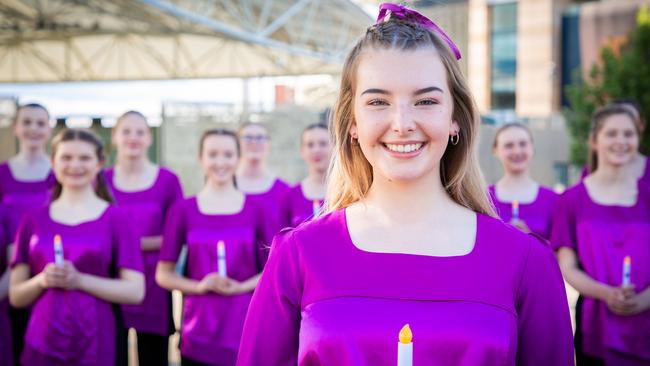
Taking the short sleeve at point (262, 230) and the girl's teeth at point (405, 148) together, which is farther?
the short sleeve at point (262, 230)

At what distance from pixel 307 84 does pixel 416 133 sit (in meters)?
20.9

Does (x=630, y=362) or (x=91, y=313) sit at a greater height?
(x=91, y=313)

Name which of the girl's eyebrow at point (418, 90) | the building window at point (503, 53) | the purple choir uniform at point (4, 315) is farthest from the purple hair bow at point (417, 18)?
the building window at point (503, 53)

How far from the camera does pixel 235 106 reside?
37.4 ft

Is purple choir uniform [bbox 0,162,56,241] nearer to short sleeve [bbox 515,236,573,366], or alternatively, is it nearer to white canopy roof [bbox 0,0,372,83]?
short sleeve [bbox 515,236,573,366]

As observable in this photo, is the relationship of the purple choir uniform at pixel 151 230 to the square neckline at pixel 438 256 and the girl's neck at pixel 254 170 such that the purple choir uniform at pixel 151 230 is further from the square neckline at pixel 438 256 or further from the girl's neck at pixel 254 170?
the square neckline at pixel 438 256

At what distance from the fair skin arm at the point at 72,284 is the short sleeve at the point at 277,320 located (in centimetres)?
213

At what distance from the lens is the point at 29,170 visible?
5.20m

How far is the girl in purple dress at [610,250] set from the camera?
155 inches

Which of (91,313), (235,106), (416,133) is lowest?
(91,313)

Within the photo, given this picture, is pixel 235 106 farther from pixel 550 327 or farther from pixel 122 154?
pixel 550 327

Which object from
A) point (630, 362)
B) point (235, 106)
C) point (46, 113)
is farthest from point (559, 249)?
point (235, 106)

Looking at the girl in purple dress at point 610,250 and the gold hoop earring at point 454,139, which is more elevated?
the gold hoop earring at point 454,139

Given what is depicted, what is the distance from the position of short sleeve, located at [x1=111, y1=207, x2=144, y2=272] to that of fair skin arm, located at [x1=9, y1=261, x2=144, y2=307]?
0.04 metres
